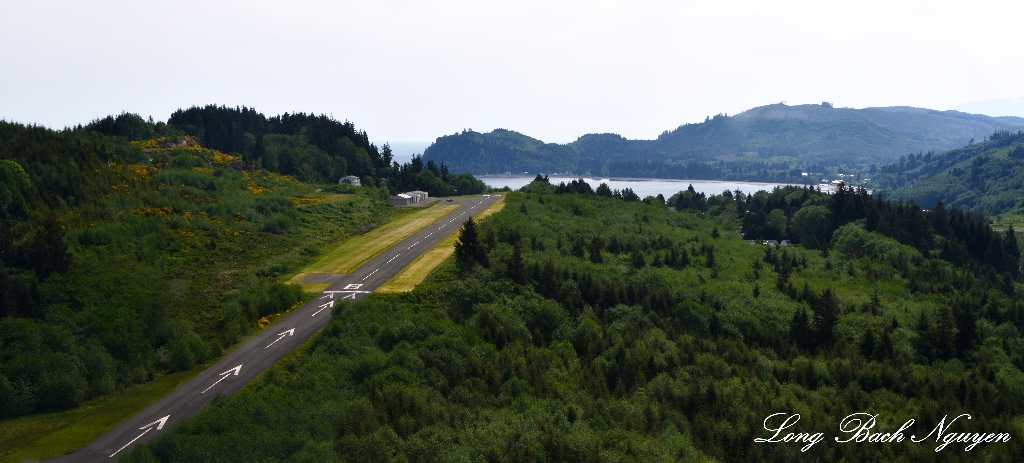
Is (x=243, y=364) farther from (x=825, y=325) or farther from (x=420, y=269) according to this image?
(x=825, y=325)

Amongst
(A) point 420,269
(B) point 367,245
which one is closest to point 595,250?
(A) point 420,269

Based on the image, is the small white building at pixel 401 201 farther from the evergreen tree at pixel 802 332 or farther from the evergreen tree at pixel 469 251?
the evergreen tree at pixel 802 332

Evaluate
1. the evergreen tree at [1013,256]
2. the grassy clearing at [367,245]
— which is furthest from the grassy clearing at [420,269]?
the evergreen tree at [1013,256]

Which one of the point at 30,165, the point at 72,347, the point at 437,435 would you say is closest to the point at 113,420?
the point at 72,347

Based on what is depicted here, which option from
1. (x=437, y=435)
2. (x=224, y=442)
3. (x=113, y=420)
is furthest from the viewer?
(x=113, y=420)

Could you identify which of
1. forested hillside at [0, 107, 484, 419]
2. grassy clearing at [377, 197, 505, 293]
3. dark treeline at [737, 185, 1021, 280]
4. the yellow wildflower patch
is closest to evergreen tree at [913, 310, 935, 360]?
grassy clearing at [377, 197, 505, 293]

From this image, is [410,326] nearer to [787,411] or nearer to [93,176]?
[787,411]

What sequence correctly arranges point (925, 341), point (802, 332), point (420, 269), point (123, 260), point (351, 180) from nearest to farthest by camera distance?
point (123, 260) → point (802, 332) → point (925, 341) → point (420, 269) → point (351, 180)
